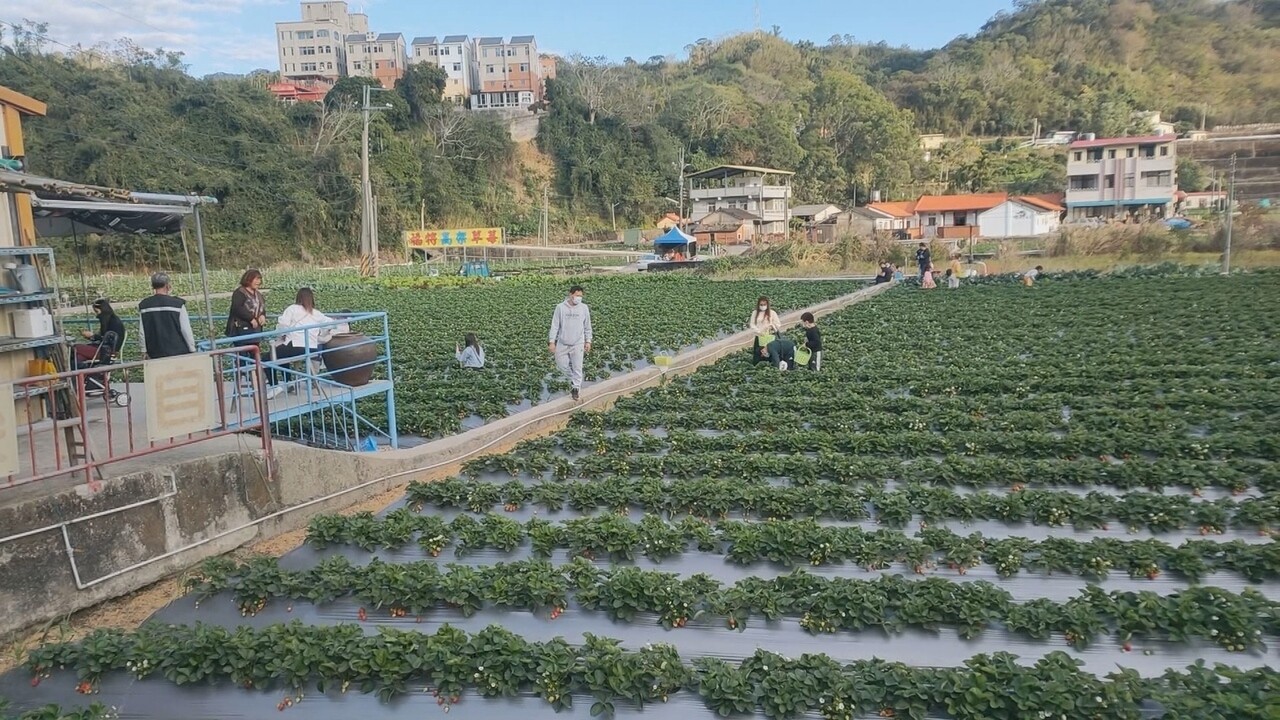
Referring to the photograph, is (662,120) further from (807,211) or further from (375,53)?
(375,53)

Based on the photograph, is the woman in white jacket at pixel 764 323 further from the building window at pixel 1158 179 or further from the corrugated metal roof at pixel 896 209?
the building window at pixel 1158 179

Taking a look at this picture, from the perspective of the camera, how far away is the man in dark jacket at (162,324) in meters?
8.25

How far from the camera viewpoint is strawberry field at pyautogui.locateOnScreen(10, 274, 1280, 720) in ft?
14.9

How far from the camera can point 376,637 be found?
5086mm

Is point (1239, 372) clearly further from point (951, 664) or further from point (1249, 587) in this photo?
point (951, 664)

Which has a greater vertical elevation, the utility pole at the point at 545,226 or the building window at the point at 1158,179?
Result: the building window at the point at 1158,179

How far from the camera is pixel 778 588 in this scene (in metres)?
5.62

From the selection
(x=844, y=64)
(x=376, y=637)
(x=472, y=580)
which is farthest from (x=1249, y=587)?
(x=844, y=64)

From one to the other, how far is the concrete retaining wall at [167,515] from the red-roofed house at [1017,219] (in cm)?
6206

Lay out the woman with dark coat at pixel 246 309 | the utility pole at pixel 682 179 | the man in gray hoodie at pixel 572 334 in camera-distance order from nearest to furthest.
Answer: the woman with dark coat at pixel 246 309
the man in gray hoodie at pixel 572 334
the utility pole at pixel 682 179

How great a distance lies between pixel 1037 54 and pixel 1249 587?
14707 cm

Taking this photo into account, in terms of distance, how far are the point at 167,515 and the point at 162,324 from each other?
2.65 meters

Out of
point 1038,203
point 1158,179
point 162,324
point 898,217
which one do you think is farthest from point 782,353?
point 1158,179

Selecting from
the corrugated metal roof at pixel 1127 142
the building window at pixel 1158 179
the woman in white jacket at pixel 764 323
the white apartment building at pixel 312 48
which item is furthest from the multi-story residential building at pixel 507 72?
the woman in white jacket at pixel 764 323
